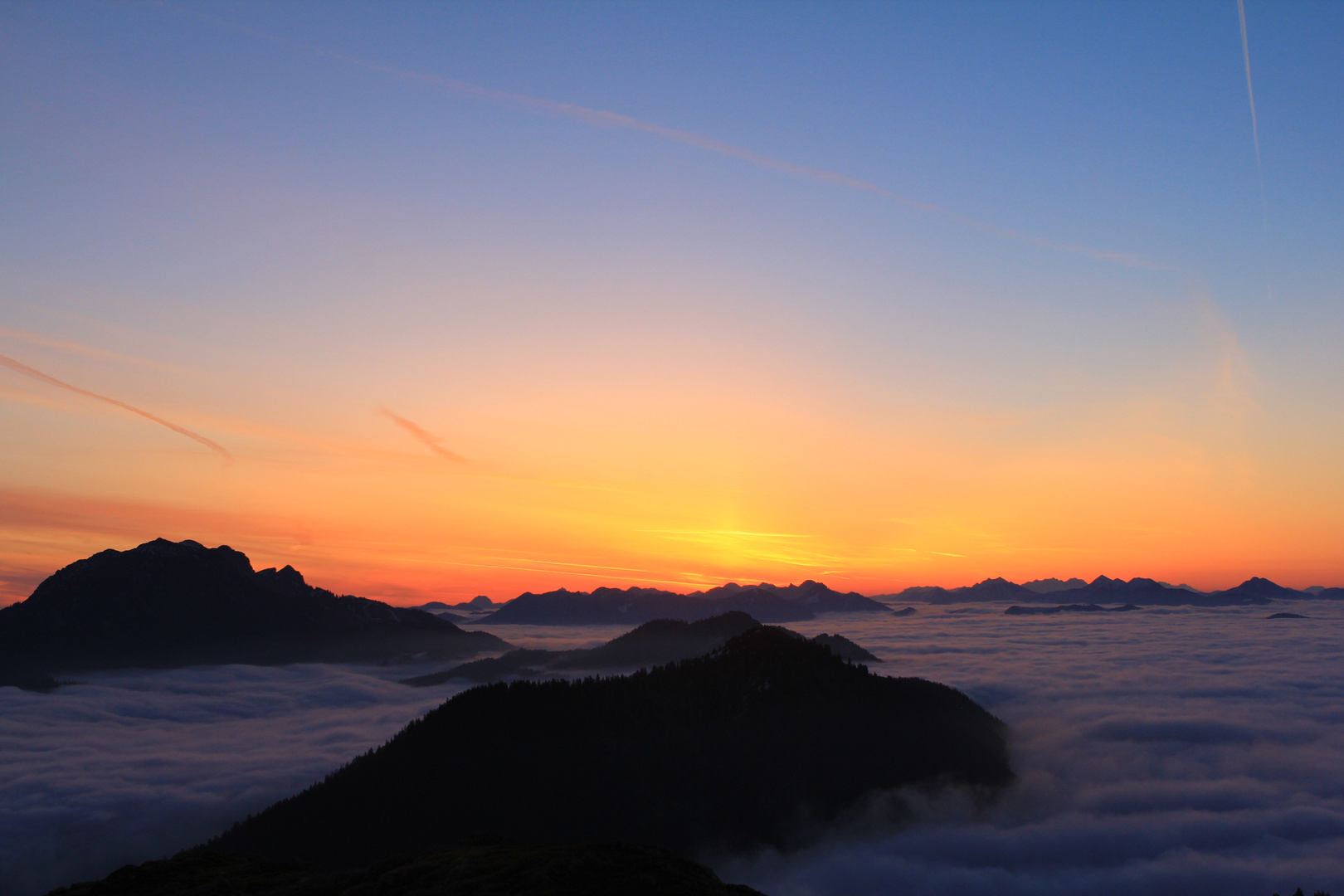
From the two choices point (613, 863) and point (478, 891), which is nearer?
point (478, 891)

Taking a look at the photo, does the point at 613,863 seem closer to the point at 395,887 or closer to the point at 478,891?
the point at 478,891

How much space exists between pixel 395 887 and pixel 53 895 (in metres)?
83.9

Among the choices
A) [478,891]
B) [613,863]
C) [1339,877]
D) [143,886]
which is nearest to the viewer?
[478,891]

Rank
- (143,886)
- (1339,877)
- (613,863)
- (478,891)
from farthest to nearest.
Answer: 1. (1339,877)
2. (143,886)
3. (613,863)
4. (478,891)

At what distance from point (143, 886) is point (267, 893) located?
45.2m

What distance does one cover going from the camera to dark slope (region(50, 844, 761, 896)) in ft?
443

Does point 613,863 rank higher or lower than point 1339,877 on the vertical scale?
higher

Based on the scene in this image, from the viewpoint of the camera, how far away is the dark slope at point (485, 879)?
135 m

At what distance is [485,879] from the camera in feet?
465

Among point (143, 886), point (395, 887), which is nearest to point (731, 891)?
point (395, 887)

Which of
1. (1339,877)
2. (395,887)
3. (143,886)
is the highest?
(395,887)

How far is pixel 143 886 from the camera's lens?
183m

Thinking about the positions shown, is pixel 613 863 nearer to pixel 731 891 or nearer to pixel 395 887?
pixel 731 891

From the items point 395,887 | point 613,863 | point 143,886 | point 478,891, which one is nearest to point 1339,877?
point 613,863
